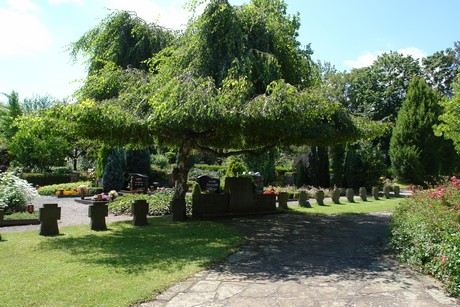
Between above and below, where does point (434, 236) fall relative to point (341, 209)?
above

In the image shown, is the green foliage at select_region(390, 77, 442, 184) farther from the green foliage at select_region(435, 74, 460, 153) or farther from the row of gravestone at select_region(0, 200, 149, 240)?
the row of gravestone at select_region(0, 200, 149, 240)

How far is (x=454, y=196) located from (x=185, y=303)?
230 inches

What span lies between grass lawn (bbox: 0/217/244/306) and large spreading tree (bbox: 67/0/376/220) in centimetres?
273

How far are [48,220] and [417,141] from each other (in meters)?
25.9

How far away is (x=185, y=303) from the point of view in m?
5.12

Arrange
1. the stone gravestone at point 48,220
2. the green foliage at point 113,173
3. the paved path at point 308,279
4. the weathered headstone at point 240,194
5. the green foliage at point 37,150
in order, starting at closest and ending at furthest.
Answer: the paved path at point 308,279 → the stone gravestone at point 48,220 → the weathered headstone at point 240,194 → the green foliage at point 113,173 → the green foliage at point 37,150

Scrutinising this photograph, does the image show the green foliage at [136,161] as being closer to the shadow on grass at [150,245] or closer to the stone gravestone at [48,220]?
the shadow on grass at [150,245]

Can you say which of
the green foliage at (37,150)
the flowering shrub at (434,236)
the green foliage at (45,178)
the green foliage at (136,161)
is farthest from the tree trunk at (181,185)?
the green foliage at (37,150)

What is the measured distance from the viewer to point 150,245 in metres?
8.63

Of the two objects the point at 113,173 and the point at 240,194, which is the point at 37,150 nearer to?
the point at 113,173

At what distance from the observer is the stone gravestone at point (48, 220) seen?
9727 mm

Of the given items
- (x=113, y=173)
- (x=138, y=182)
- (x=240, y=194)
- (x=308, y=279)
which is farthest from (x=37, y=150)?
(x=308, y=279)

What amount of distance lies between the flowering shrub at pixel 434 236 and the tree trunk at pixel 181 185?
6286 mm

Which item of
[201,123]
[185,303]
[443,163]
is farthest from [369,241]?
[443,163]
